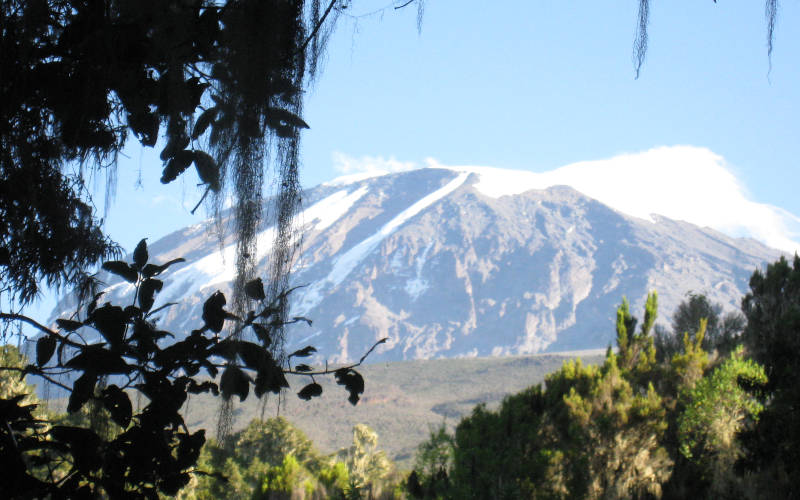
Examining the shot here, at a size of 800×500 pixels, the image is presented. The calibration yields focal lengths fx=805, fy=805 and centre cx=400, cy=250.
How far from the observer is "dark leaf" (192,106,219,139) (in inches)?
80.6

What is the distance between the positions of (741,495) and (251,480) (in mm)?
20380

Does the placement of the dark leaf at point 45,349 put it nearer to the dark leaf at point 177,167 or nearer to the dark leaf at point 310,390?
the dark leaf at point 177,167

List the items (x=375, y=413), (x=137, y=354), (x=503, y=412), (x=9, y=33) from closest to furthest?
1. (x=9, y=33)
2. (x=137, y=354)
3. (x=503, y=412)
4. (x=375, y=413)

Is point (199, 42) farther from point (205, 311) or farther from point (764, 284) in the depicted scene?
point (764, 284)

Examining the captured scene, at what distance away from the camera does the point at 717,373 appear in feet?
42.4

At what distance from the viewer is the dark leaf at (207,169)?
5.87 feet

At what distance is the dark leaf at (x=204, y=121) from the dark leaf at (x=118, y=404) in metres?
0.70

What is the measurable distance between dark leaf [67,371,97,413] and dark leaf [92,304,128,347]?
0.10 m

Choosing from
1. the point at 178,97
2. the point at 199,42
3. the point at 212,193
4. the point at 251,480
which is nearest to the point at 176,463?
the point at 212,193

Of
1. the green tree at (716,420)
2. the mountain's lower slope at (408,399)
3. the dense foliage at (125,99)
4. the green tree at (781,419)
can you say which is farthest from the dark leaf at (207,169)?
the mountain's lower slope at (408,399)

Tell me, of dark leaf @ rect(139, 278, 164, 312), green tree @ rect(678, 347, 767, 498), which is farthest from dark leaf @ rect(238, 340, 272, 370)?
green tree @ rect(678, 347, 767, 498)

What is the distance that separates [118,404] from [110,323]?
0.67ft

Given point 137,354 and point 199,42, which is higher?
point 199,42

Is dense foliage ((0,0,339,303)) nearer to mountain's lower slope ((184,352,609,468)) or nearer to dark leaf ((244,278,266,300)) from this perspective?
dark leaf ((244,278,266,300))
